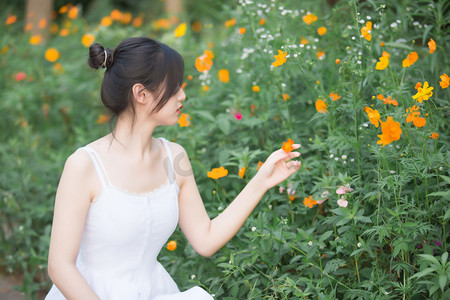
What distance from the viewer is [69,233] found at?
5.12 ft

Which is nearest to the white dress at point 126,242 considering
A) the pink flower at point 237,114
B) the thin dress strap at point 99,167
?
the thin dress strap at point 99,167

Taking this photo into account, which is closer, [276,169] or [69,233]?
[69,233]

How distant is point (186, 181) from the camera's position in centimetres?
186

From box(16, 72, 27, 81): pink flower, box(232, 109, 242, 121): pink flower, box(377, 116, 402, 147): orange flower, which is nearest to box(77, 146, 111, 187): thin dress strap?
box(377, 116, 402, 147): orange flower

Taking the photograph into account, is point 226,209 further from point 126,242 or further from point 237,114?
point 237,114

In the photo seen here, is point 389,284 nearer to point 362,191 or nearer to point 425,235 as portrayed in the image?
point 425,235

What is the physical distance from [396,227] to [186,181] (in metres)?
0.73

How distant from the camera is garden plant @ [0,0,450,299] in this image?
68.6 inches

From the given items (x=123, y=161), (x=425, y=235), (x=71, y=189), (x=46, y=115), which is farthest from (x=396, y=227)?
(x=46, y=115)

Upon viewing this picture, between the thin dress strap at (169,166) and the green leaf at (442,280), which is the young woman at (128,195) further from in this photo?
the green leaf at (442,280)

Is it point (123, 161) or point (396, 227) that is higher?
point (123, 161)

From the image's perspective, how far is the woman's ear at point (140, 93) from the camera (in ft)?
5.44

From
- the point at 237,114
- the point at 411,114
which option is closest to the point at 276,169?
the point at 411,114

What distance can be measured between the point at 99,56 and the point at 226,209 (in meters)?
0.67
